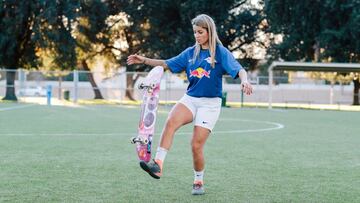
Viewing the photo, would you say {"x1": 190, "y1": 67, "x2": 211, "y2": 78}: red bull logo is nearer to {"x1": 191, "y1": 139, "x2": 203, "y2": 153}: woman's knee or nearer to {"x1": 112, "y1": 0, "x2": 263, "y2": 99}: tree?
{"x1": 191, "y1": 139, "x2": 203, "y2": 153}: woman's knee

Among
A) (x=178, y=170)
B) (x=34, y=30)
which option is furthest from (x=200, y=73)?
(x=34, y=30)

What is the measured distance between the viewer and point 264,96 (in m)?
56.4

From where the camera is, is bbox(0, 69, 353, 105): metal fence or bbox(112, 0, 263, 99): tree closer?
bbox(0, 69, 353, 105): metal fence

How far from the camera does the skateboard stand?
6.48 meters

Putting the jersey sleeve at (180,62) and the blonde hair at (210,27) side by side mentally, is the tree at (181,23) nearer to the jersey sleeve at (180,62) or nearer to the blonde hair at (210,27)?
the jersey sleeve at (180,62)

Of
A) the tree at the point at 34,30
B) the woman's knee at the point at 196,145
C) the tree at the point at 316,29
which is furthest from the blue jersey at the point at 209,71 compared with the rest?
the tree at the point at 34,30

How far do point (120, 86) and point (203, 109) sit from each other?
46074mm

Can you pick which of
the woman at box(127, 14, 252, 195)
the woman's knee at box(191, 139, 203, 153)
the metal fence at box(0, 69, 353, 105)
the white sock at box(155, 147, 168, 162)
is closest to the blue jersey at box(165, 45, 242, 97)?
the woman at box(127, 14, 252, 195)

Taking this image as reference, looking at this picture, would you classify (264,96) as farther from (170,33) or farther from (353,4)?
(353,4)

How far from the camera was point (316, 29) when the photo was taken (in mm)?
45031

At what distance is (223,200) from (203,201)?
0.73 ft

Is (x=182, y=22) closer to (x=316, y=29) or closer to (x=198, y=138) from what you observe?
(x=316, y=29)

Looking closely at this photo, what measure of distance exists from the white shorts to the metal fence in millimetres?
33604

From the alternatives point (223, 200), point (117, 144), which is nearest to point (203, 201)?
point (223, 200)
